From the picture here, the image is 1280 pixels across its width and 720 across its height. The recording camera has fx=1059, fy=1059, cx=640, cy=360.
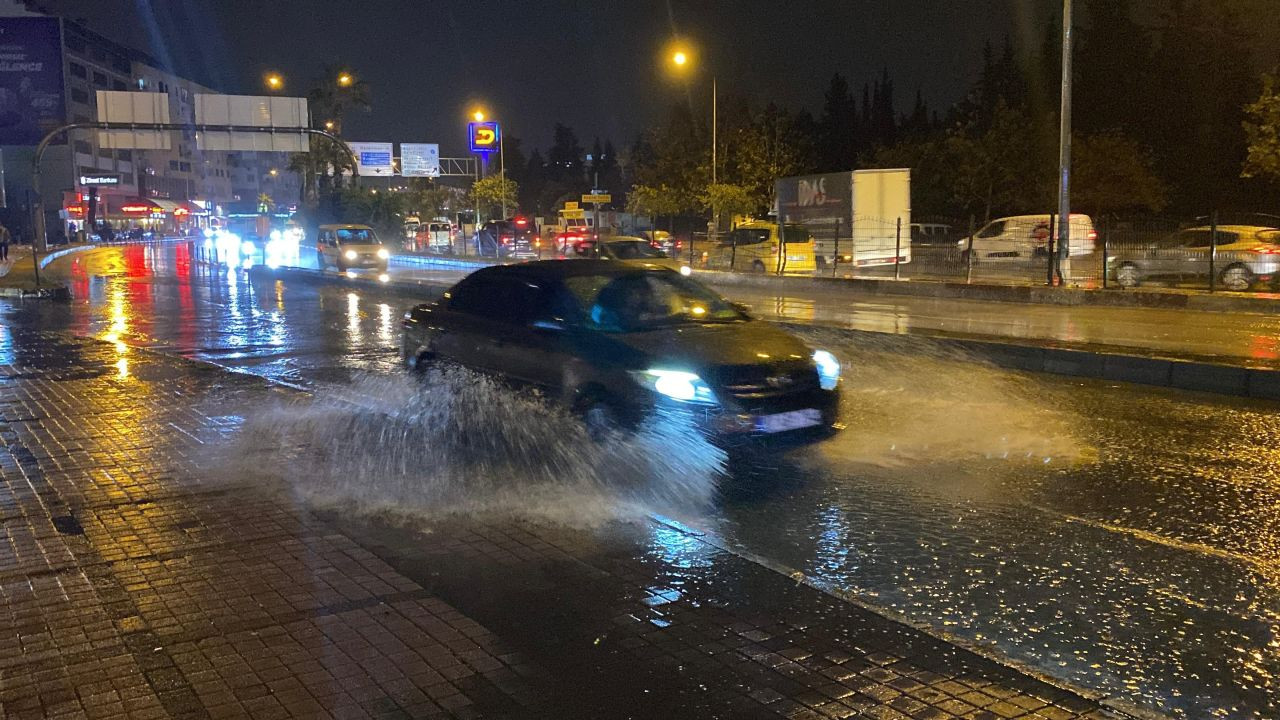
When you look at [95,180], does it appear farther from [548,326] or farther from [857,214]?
[548,326]

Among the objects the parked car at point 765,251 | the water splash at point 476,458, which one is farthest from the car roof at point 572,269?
the parked car at point 765,251

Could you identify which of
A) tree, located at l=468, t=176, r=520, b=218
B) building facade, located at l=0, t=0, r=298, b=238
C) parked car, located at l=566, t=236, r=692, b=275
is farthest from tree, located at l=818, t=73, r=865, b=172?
parked car, located at l=566, t=236, r=692, b=275

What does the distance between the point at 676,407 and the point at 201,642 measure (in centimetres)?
410

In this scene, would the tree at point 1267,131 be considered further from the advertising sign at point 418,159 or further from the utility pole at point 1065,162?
the advertising sign at point 418,159

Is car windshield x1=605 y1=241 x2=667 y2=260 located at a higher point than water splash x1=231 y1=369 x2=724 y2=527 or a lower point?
higher

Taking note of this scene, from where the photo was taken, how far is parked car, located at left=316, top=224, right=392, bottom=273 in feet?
114

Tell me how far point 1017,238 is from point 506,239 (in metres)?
29.0

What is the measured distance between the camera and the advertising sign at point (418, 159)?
7769 cm

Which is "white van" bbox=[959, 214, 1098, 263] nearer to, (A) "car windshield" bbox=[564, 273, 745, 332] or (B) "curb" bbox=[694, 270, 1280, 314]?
(B) "curb" bbox=[694, 270, 1280, 314]

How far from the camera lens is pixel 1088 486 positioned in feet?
23.7

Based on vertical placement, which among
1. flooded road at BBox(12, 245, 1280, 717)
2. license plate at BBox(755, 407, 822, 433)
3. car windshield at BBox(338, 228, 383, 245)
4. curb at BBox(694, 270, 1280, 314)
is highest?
car windshield at BBox(338, 228, 383, 245)

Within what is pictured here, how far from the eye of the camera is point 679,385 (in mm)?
7855

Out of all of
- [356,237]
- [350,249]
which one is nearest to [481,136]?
[356,237]

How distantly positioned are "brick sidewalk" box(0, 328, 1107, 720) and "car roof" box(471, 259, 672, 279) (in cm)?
329
